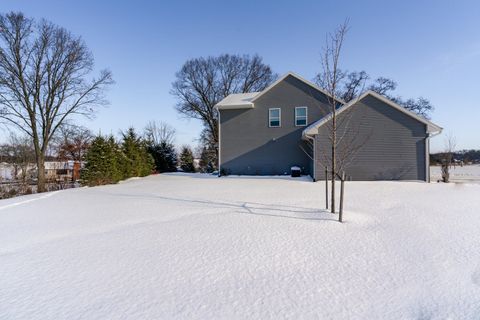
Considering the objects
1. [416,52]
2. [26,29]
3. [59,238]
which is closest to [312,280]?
[59,238]

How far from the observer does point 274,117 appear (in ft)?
60.0

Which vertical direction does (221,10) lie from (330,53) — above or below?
above

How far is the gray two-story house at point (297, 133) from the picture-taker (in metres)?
13.8

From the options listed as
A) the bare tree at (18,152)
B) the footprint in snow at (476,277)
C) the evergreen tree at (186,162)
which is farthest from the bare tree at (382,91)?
the bare tree at (18,152)

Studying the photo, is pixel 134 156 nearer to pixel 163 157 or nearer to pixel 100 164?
pixel 100 164

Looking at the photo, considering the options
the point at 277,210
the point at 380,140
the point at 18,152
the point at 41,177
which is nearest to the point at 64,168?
the point at 18,152

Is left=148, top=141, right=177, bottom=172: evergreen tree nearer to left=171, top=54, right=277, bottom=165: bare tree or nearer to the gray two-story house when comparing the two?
left=171, top=54, right=277, bottom=165: bare tree

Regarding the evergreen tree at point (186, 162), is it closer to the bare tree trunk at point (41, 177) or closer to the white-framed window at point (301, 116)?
the bare tree trunk at point (41, 177)

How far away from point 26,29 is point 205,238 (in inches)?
883

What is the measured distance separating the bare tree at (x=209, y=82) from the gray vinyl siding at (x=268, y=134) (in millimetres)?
13438

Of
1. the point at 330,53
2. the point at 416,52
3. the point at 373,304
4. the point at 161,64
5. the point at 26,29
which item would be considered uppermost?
the point at 26,29

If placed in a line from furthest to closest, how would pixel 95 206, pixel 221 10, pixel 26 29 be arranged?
pixel 26 29 → pixel 221 10 → pixel 95 206

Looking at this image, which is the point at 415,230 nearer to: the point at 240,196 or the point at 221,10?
the point at 240,196

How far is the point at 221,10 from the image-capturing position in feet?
54.8
